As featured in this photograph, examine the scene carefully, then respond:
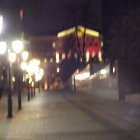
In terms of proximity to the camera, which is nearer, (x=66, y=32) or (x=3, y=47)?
(x=3, y=47)

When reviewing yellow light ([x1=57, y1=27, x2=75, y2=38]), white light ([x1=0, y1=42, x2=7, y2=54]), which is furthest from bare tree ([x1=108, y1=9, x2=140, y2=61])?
yellow light ([x1=57, y1=27, x2=75, y2=38])

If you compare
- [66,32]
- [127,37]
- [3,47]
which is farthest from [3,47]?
[66,32]

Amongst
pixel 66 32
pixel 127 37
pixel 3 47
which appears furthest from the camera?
pixel 66 32

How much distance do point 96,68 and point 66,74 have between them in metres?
50.2

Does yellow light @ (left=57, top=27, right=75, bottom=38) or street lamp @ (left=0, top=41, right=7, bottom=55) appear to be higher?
yellow light @ (left=57, top=27, right=75, bottom=38)

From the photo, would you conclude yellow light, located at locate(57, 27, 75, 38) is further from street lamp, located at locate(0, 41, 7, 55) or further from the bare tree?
the bare tree

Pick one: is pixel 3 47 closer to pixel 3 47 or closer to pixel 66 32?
pixel 3 47

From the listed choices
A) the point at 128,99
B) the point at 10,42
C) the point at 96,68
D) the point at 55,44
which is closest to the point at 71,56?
the point at 55,44

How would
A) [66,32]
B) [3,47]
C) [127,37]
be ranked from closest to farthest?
[127,37] → [3,47] → [66,32]

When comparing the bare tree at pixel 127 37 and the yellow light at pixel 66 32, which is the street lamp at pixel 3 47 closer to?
the bare tree at pixel 127 37

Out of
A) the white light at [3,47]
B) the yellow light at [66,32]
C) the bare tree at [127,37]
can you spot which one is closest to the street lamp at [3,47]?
the white light at [3,47]

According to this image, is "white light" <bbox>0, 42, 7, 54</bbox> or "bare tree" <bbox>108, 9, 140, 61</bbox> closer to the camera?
"bare tree" <bbox>108, 9, 140, 61</bbox>

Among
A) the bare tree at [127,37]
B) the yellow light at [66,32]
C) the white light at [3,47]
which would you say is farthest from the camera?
the yellow light at [66,32]

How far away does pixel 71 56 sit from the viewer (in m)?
102
